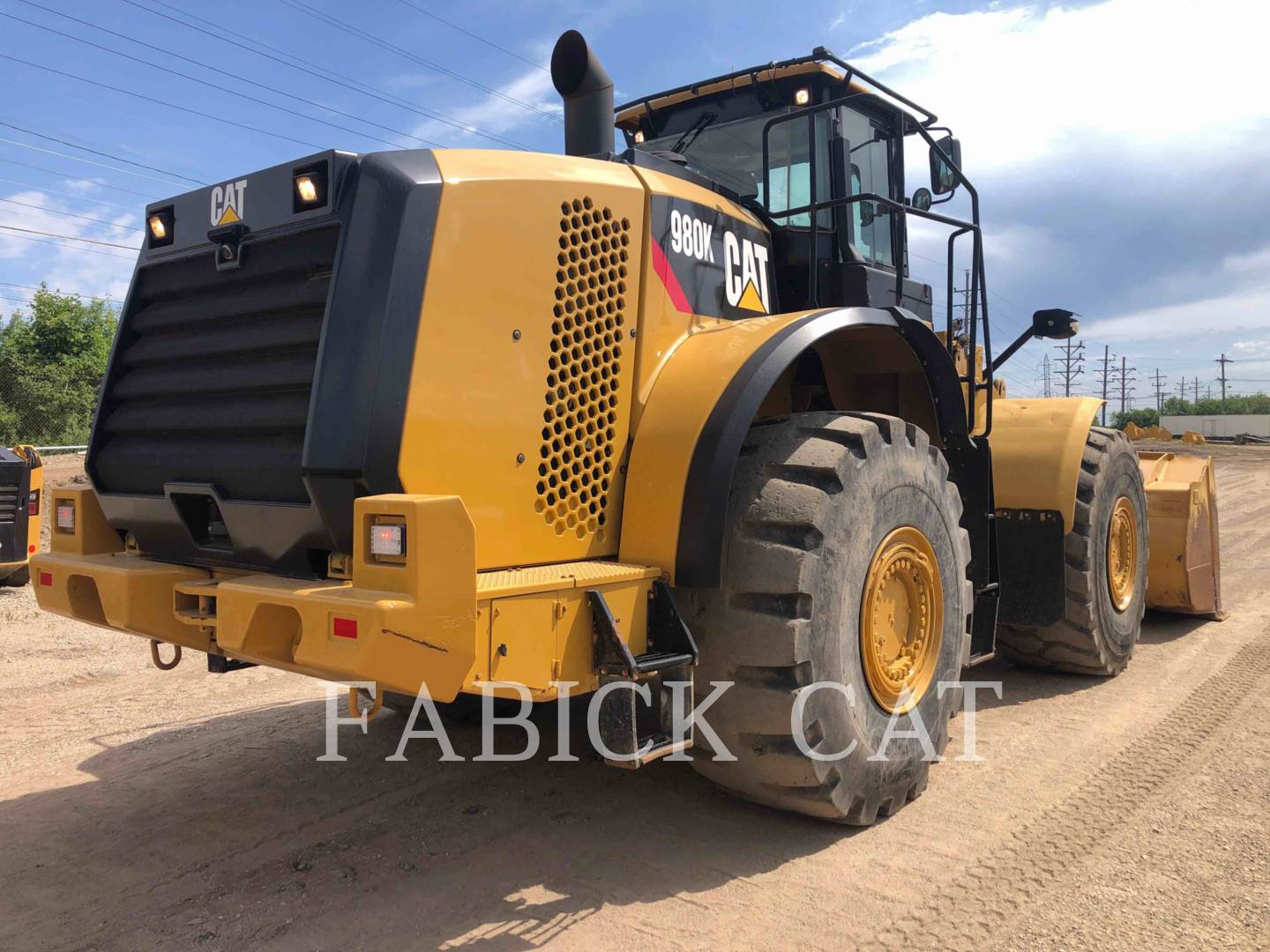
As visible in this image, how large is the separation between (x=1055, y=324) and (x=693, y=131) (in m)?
2.35

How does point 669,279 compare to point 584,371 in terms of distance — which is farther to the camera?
point 669,279

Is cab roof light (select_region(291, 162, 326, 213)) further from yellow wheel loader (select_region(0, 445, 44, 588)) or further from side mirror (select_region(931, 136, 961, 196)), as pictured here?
yellow wheel loader (select_region(0, 445, 44, 588))

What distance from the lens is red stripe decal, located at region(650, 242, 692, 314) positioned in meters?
3.73

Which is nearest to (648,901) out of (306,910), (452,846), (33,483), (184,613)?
(452,846)

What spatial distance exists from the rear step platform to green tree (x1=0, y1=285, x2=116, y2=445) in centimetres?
2888

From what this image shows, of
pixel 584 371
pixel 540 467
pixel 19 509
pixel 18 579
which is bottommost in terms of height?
pixel 18 579

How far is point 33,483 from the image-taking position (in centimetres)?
1049

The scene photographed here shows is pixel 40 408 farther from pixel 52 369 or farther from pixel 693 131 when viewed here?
pixel 693 131

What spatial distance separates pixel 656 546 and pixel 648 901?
1159mm

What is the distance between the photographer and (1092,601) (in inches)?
230

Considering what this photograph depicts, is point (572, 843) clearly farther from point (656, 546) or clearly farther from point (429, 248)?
point (429, 248)

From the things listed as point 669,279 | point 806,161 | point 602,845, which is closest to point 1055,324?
point 806,161

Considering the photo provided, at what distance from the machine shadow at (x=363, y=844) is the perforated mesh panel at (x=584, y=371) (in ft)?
3.97

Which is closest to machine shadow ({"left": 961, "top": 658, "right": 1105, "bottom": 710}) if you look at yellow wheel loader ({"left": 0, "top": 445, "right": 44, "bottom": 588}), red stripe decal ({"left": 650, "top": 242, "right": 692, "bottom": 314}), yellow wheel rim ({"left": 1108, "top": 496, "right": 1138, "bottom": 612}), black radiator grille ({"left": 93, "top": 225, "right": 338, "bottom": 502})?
yellow wheel rim ({"left": 1108, "top": 496, "right": 1138, "bottom": 612})
